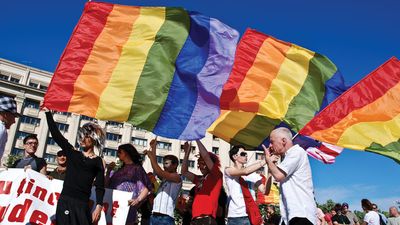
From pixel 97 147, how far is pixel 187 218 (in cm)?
265

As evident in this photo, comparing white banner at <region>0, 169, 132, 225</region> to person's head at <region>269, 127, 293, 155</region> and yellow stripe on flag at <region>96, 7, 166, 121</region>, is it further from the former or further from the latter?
person's head at <region>269, 127, 293, 155</region>

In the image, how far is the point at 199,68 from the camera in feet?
20.8

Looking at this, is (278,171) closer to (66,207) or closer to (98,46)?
(66,207)

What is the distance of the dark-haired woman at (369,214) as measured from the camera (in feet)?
35.7

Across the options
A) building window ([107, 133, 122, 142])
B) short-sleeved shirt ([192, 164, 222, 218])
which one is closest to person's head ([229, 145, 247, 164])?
short-sleeved shirt ([192, 164, 222, 218])

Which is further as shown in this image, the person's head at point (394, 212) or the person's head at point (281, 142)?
the person's head at point (394, 212)

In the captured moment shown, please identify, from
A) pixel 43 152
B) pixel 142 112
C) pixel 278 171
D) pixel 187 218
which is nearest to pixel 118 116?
pixel 142 112

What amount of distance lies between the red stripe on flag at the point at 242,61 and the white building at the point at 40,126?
42.6m

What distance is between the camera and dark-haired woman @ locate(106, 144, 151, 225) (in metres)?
5.41

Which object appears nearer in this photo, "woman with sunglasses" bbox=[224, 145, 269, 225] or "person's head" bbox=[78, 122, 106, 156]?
"person's head" bbox=[78, 122, 106, 156]

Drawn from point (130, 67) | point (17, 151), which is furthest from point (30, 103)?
point (130, 67)

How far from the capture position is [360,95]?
20.2ft

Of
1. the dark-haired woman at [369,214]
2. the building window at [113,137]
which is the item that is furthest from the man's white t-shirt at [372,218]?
the building window at [113,137]

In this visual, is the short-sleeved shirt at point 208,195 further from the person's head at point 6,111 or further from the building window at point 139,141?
the building window at point 139,141
